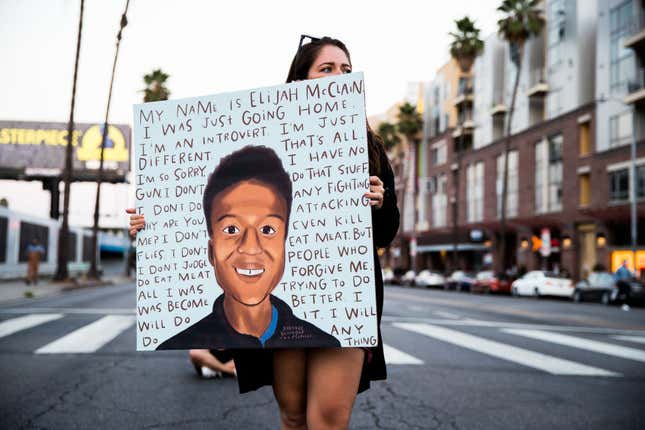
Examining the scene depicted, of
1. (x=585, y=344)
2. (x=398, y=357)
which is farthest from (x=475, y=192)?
(x=398, y=357)

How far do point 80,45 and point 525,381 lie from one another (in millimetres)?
26902

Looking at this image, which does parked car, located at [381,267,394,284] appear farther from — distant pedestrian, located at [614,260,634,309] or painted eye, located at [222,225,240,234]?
painted eye, located at [222,225,240,234]

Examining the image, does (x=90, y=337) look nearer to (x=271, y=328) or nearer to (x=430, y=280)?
(x=271, y=328)

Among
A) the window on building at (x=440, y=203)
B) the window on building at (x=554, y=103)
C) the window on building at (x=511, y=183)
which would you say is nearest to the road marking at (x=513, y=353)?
the window on building at (x=554, y=103)

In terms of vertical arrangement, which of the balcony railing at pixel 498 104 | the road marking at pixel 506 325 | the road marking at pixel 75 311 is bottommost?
the road marking at pixel 506 325

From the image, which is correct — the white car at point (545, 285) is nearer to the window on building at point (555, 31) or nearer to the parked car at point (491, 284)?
the parked car at point (491, 284)

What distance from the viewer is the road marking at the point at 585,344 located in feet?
30.8

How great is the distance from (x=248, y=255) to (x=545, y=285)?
31050 mm

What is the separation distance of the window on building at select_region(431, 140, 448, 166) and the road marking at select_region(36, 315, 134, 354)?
5264 centimetres

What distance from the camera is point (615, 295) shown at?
25.6 m

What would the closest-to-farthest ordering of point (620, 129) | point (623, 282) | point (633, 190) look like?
1. point (623, 282)
2. point (633, 190)
3. point (620, 129)

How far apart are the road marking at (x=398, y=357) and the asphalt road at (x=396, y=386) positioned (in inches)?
0.6

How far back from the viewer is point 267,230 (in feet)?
9.19

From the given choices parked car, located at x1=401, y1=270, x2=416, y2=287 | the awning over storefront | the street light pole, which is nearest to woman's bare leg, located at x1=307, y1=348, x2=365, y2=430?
the street light pole
